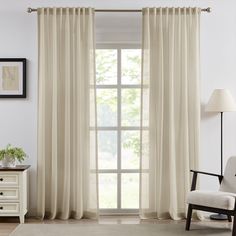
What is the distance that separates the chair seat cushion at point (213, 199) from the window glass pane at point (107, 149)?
1.30m

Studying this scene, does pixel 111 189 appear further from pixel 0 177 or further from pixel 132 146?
pixel 0 177

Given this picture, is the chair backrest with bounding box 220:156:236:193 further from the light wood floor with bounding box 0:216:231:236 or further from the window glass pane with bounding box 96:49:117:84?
the window glass pane with bounding box 96:49:117:84

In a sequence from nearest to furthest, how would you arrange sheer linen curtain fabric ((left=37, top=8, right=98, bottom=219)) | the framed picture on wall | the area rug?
the area rug < sheer linen curtain fabric ((left=37, top=8, right=98, bottom=219)) < the framed picture on wall

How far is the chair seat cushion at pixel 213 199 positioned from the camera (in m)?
4.81

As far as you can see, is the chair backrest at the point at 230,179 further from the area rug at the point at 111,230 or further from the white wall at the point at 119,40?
the white wall at the point at 119,40

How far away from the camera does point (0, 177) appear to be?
5.51 m

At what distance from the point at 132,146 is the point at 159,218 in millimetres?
913

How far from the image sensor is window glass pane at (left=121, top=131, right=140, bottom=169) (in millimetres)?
6078

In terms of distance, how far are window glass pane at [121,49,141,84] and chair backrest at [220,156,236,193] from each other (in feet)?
4.83

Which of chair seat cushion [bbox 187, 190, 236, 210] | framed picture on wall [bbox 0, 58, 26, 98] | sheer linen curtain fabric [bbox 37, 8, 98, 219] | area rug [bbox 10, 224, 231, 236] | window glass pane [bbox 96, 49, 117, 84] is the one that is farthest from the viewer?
window glass pane [bbox 96, 49, 117, 84]

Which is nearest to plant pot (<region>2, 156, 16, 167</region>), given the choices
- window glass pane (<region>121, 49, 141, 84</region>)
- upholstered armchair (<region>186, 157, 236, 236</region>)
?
window glass pane (<region>121, 49, 141, 84</region>)

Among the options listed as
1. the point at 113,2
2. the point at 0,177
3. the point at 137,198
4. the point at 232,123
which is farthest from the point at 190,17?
the point at 0,177

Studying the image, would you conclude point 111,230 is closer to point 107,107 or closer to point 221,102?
point 107,107

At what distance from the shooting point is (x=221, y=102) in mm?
5699
